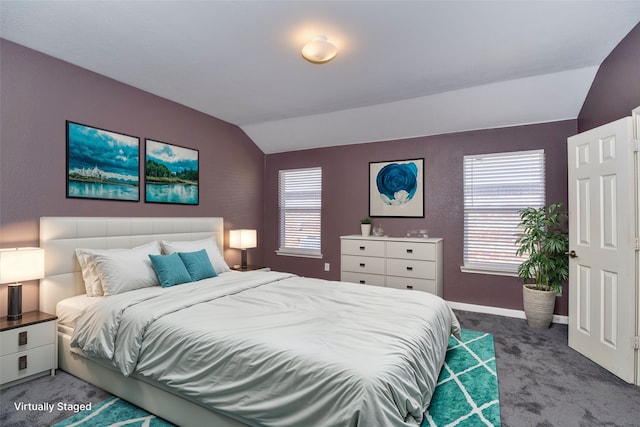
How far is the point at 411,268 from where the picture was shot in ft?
13.5

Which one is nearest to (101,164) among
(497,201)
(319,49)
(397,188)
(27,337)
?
(27,337)

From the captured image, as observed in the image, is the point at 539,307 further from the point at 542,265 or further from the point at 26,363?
the point at 26,363

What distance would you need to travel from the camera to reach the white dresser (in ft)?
13.2

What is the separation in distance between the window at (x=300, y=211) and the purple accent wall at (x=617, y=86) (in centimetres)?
343

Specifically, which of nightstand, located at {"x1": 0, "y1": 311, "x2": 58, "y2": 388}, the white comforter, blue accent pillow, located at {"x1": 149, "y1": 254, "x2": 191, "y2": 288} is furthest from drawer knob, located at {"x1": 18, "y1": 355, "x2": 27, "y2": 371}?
blue accent pillow, located at {"x1": 149, "y1": 254, "x2": 191, "y2": 288}

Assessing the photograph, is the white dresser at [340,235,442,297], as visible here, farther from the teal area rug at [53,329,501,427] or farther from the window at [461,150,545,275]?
the teal area rug at [53,329,501,427]

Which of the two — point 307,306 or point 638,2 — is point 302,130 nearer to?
point 307,306

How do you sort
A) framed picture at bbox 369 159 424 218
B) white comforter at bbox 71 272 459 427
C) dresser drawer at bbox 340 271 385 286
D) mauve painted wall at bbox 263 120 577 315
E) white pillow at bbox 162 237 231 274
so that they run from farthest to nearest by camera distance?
framed picture at bbox 369 159 424 218, dresser drawer at bbox 340 271 385 286, mauve painted wall at bbox 263 120 577 315, white pillow at bbox 162 237 231 274, white comforter at bbox 71 272 459 427

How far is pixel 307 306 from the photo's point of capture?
2.46 metres

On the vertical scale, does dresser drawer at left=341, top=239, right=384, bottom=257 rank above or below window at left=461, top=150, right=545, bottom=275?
below

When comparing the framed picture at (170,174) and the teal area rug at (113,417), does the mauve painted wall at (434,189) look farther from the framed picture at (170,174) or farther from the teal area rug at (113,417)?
the teal area rug at (113,417)

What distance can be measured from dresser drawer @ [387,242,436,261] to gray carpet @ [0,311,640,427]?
1239mm

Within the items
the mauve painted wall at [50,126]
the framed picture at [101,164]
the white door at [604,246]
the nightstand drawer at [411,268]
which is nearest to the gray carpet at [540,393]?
the white door at [604,246]

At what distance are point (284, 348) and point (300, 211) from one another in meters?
3.80
